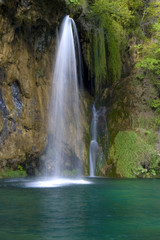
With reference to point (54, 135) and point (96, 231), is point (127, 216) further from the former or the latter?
point (54, 135)

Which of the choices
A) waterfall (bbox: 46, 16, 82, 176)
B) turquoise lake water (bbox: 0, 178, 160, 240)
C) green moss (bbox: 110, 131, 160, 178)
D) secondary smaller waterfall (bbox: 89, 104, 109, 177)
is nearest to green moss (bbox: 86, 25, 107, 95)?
waterfall (bbox: 46, 16, 82, 176)

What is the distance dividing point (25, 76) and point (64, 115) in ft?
12.2

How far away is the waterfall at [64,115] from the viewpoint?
19.6m

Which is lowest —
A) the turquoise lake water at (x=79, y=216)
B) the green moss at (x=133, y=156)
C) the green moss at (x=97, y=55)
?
the turquoise lake water at (x=79, y=216)

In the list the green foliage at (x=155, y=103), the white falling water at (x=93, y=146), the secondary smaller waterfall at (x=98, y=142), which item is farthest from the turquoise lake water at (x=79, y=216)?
the green foliage at (x=155, y=103)

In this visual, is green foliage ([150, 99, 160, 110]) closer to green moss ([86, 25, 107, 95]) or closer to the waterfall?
green moss ([86, 25, 107, 95])

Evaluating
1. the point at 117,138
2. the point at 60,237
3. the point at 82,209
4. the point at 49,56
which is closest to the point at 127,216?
the point at 82,209

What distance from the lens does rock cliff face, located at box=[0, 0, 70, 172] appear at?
643 inches

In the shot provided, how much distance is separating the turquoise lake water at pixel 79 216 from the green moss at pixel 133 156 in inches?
333

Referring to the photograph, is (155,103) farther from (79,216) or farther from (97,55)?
(79,216)

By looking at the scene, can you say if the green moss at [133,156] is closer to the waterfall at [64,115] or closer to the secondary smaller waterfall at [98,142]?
the secondary smaller waterfall at [98,142]

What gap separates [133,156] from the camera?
18.5m

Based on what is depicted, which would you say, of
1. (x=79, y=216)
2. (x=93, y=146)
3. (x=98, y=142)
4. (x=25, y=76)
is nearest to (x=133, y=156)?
(x=98, y=142)

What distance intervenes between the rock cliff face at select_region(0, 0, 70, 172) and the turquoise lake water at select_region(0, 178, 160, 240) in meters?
8.37
